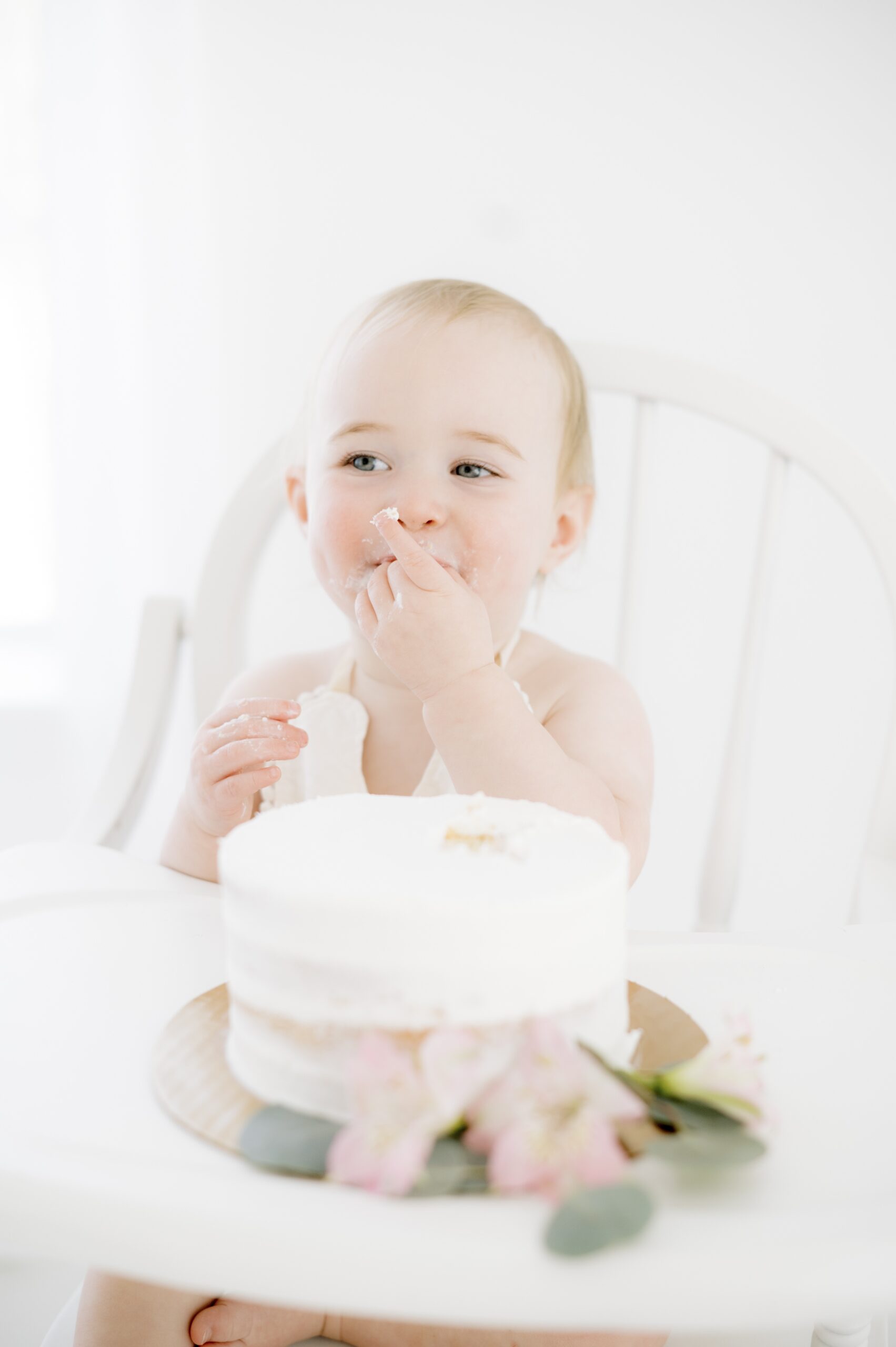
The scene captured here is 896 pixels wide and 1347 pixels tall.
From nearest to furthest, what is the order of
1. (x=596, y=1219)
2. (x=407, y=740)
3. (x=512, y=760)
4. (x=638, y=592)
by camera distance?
(x=596, y=1219), (x=512, y=760), (x=407, y=740), (x=638, y=592)

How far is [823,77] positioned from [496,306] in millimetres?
618

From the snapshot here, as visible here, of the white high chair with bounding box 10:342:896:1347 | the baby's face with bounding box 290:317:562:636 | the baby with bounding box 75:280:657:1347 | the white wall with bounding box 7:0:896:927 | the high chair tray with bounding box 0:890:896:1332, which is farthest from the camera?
the white wall with bounding box 7:0:896:927

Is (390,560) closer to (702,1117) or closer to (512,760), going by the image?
(512,760)

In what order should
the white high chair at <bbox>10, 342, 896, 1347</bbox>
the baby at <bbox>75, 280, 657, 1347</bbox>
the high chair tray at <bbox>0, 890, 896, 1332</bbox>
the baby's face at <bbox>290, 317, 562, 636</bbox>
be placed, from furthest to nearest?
the white high chair at <bbox>10, 342, 896, 1347</bbox> < the baby's face at <bbox>290, 317, 562, 636</bbox> < the baby at <bbox>75, 280, 657, 1347</bbox> < the high chair tray at <bbox>0, 890, 896, 1332</bbox>

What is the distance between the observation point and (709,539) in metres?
1.36

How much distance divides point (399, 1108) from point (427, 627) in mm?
439

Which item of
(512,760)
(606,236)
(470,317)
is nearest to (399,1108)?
(512,760)

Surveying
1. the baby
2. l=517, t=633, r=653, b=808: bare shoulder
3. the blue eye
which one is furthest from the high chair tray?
the blue eye

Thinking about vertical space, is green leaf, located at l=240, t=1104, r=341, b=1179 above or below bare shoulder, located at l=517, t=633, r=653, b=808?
above

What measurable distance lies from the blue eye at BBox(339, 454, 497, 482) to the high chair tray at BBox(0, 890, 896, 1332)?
0.51 m

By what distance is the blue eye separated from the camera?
86 centimetres

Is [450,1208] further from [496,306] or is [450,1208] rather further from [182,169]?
[182,169]

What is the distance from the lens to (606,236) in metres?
1.36

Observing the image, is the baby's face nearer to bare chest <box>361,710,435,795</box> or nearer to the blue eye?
the blue eye
